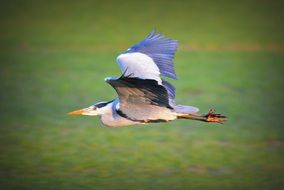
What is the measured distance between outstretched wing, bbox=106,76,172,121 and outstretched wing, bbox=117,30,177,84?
305 millimetres

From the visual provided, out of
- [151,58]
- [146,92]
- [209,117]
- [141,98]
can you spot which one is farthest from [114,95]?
[146,92]

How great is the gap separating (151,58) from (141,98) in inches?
34.1

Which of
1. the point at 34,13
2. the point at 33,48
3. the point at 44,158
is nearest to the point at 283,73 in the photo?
the point at 33,48

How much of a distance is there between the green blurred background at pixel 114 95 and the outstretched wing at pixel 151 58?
162 cm

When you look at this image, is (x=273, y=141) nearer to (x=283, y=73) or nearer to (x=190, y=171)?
(x=190, y=171)

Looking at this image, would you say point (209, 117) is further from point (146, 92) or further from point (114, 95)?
point (114, 95)

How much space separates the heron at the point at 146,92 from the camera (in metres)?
6.86

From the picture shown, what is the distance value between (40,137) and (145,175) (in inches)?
101

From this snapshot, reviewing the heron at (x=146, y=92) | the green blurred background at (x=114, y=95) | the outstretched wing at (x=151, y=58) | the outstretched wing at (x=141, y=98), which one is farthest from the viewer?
the green blurred background at (x=114, y=95)

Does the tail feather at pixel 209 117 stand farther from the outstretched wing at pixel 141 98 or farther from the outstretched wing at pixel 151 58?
the outstretched wing at pixel 151 58

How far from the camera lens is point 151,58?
7.84m

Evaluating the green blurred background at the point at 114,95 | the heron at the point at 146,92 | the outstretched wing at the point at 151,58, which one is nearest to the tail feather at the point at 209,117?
the heron at the point at 146,92

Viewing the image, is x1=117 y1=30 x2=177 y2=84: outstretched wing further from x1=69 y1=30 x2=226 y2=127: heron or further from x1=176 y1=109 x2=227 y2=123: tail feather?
x1=176 y1=109 x2=227 y2=123: tail feather

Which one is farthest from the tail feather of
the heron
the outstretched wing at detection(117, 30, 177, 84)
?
the outstretched wing at detection(117, 30, 177, 84)
